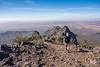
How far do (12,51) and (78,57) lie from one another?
17.0 meters

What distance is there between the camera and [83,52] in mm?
50250

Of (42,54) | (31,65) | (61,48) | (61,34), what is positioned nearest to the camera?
(31,65)

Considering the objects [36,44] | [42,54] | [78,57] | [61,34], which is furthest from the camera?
[61,34]


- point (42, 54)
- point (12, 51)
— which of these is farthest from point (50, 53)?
point (12, 51)

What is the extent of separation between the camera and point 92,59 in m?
44.9

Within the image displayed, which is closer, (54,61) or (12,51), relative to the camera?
(54,61)

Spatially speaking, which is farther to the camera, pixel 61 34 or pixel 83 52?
pixel 61 34

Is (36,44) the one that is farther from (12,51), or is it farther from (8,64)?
(8,64)

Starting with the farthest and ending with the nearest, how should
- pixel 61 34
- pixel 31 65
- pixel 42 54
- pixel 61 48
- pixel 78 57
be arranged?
pixel 61 34
pixel 61 48
pixel 42 54
pixel 78 57
pixel 31 65

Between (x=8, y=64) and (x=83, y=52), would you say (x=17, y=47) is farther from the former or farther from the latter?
(x=83, y=52)

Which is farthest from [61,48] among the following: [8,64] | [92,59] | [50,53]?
[8,64]

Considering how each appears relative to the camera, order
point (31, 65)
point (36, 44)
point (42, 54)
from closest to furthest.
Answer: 1. point (31, 65)
2. point (42, 54)
3. point (36, 44)

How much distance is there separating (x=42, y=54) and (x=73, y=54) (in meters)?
7.88

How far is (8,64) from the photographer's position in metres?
44.9
